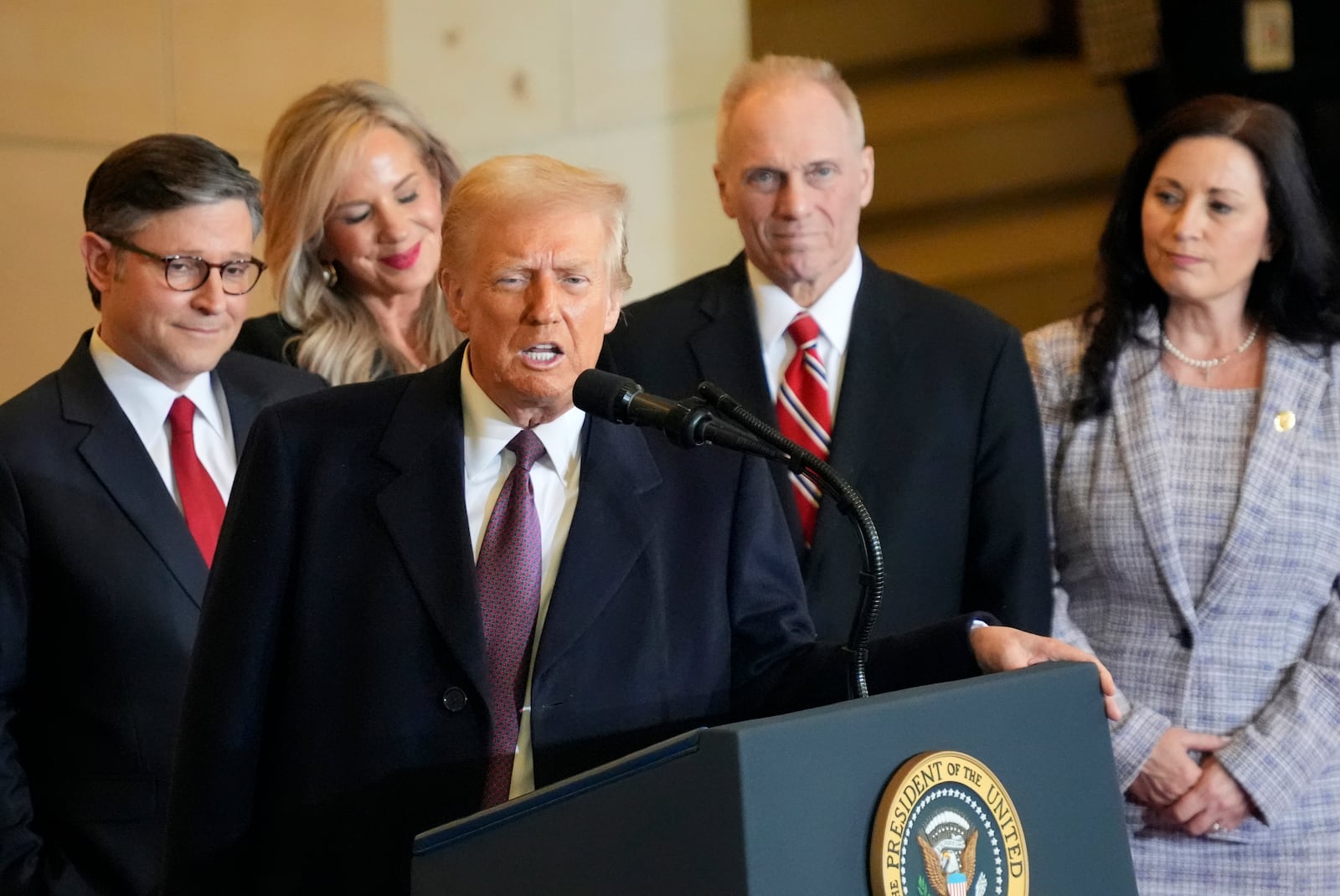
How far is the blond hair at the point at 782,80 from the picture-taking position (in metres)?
2.83

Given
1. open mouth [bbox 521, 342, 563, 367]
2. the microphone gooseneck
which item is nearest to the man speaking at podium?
open mouth [bbox 521, 342, 563, 367]

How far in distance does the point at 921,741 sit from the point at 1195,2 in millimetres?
3989

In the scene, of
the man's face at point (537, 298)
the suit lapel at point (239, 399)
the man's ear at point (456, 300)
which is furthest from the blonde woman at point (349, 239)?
the man's face at point (537, 298)

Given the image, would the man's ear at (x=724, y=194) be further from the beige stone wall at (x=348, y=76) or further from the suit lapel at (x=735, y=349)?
the beige stone wall at (x=348, y=76)

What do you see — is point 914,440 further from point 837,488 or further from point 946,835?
point 946,835

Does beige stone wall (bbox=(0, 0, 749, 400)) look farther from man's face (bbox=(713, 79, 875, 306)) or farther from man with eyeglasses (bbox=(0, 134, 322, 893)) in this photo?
man's face (bbox=(713, 79, 875, 306))

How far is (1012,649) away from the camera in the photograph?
175cm

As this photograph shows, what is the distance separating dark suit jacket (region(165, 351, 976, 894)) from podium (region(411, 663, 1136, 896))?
0.93ft

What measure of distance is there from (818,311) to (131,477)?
110 cm

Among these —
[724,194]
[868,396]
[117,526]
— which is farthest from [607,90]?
[117,526]

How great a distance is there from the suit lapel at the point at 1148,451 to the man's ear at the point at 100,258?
5.34 feet

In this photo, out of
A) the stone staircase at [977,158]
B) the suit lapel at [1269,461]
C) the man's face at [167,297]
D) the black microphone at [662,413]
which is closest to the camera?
the black microphone at [662,413]

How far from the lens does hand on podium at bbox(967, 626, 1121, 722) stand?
5.57 feet

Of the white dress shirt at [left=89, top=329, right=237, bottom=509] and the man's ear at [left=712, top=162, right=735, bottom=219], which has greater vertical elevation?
the man's ear at [left=712, top=162, right=735, bottom=219]
